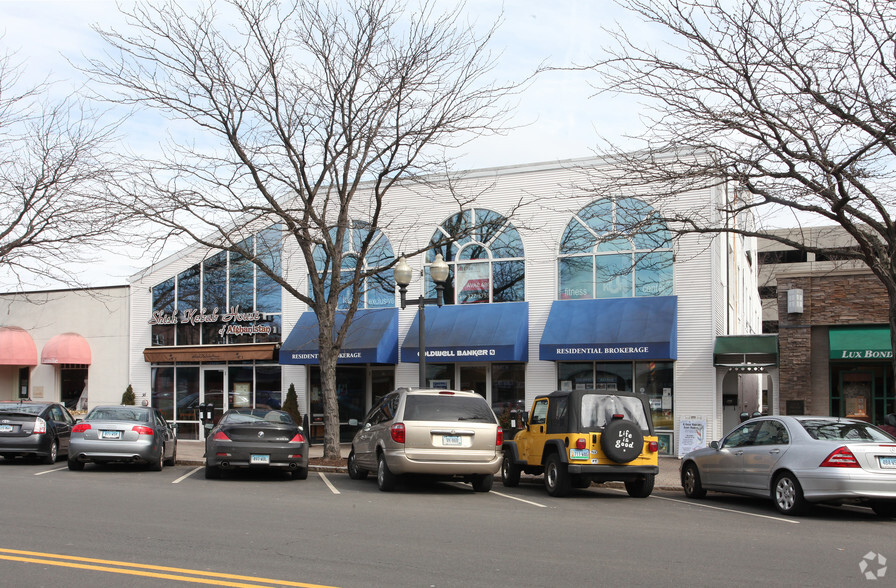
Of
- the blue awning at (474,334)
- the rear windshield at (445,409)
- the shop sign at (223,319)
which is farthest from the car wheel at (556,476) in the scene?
the shop sign at (223,319)

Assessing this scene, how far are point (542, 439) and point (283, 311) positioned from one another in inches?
517

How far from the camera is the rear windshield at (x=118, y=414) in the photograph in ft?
56.5

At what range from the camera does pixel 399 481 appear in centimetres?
1569

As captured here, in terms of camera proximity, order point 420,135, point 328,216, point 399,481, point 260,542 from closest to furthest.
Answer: point 260,542 < point 399,481 < point 420,135 < point 328,216

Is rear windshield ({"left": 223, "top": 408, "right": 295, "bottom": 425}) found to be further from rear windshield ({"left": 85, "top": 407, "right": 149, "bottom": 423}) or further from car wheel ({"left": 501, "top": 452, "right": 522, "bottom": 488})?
car wheel ({"left": 501, "top": 452, "right": 522, "bottom": 488})

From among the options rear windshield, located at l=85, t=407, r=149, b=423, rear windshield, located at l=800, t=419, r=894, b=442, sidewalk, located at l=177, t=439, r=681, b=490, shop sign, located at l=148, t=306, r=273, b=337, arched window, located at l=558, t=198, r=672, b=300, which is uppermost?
arched window, located at l=558, t=198, r=672, b=300

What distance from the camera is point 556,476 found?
13.8 m

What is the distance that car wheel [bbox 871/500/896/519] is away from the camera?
11758mm

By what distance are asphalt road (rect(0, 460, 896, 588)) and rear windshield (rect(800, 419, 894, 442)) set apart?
3.54 ft

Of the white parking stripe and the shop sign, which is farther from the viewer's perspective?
the shop sign

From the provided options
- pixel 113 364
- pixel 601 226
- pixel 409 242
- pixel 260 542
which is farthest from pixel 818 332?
pixel 113 364

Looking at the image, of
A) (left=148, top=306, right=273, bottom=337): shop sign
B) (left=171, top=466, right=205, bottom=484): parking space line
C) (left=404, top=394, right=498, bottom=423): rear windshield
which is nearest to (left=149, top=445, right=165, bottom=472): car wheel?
(left=171, top=466, right=205, bottom=484): parking space line

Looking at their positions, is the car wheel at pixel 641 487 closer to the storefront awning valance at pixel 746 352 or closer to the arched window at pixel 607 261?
the storefront awning valance at pixel 746 352

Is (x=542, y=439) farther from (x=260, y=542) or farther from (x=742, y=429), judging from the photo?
(x=260, y=542)
